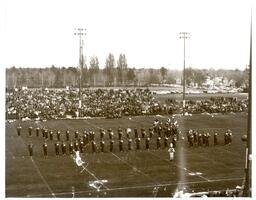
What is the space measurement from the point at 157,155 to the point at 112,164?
229cm

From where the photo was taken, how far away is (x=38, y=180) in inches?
542

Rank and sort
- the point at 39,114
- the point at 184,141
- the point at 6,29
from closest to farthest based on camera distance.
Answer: the point at 6,29 → the point at 184,141 → the point at 39,114

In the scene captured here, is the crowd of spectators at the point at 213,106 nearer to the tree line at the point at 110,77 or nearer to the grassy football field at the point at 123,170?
the tree line at the point at 110,77

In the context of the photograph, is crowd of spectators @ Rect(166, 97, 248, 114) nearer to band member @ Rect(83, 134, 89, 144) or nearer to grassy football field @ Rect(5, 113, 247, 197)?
grassy football field @ Rect(5, 113, 247, 197)

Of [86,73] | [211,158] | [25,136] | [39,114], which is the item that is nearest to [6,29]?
[211,158]

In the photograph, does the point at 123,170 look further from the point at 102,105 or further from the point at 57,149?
the point at 102,105

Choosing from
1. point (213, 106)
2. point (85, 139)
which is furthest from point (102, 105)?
point (85, 139)

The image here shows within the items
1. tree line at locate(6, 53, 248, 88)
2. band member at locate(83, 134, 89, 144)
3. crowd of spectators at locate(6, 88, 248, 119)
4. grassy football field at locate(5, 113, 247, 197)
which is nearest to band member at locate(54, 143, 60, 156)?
grassy football field at locate(5, 113, 247, 197)

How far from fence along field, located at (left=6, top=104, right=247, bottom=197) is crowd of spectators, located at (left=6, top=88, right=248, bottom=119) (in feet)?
20.0

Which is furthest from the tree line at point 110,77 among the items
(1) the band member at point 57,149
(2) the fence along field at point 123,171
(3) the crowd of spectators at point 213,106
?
(1) the band member at point 57,149

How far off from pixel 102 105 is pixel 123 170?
1653cm

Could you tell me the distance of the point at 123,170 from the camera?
15008mm

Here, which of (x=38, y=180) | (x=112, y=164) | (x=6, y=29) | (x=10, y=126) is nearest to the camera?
(x=6, y=29)

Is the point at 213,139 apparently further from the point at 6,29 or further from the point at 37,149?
the point at 6,29
